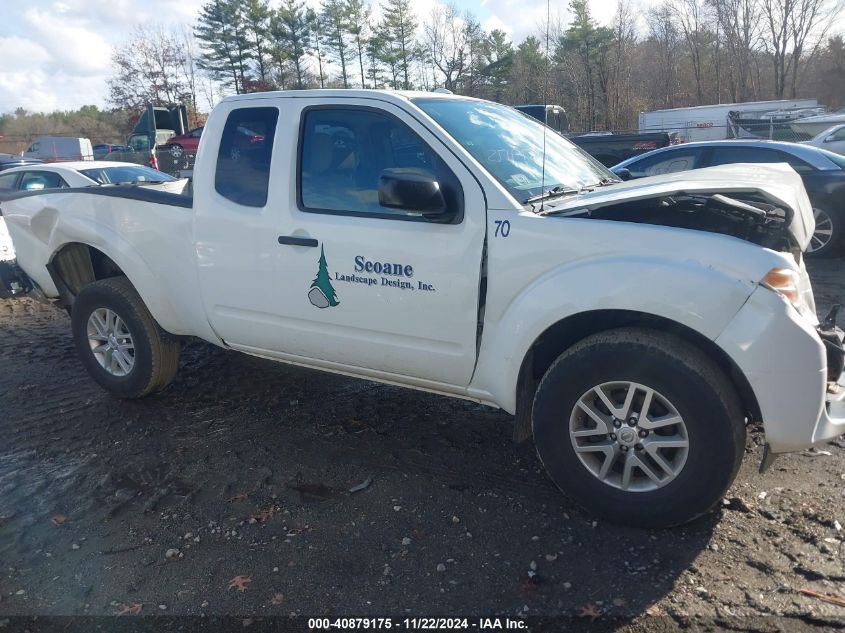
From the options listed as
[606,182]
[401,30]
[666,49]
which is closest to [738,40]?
[666,49]

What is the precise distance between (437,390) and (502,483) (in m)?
0.60

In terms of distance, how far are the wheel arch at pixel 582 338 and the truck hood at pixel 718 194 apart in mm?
516

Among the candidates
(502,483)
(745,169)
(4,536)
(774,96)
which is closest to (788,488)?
(502,483)

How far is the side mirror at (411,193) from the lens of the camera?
3.20 meters

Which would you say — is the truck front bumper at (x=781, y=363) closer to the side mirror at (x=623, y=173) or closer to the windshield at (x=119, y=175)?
the side mirror at (x=623, y=173)

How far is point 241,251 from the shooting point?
4.01 m

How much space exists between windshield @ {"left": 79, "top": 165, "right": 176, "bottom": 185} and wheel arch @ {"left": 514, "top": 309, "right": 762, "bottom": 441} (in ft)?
29.3

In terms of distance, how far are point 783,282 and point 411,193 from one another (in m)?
1.64

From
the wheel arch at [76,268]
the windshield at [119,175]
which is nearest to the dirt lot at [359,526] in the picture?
Result: the wheel arch at [76,268]

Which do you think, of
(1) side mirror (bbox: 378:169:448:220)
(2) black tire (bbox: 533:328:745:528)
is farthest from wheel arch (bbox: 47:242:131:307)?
(2) black tire (bbox: 533:328:745:528)

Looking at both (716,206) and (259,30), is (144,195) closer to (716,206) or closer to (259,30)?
(716,206)

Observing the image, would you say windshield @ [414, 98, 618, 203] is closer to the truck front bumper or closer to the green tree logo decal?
the green tree logo decal

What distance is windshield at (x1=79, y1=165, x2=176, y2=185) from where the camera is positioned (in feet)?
35.7

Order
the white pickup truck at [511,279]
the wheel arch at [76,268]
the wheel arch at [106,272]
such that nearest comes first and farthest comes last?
the white pickup truck at [511,279] → the wheel arch at [106,272] → the wheel arch at [76,268]
